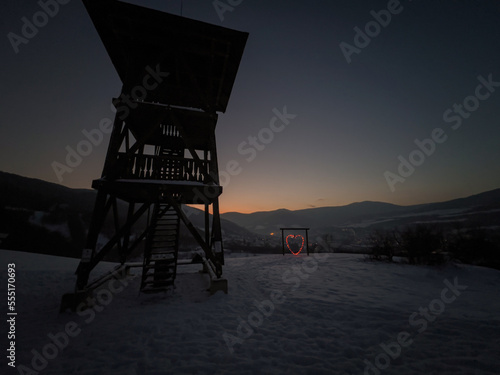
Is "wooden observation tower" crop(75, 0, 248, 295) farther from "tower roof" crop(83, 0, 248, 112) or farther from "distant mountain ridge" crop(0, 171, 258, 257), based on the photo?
"distant mountain ridge" crop(0, 171, 258, 257)

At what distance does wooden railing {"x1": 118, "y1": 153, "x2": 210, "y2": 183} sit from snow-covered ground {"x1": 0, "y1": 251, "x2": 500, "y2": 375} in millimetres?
3985

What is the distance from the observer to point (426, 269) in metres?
9.27

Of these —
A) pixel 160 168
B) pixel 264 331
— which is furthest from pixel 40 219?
pixel 264 331

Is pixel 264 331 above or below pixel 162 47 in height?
below

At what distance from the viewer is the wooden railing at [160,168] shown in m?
6.12

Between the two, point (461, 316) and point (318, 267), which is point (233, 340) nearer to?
point (461, 316)

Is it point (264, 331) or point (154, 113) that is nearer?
point (264, 331)

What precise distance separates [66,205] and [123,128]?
181ft

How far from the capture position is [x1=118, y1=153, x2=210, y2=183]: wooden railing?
20.1 ft

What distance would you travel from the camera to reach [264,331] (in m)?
3.98

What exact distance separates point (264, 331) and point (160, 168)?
230 inches

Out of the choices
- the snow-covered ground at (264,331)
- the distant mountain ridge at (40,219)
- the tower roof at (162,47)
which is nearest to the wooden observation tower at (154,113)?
the tower roof at (162,47)

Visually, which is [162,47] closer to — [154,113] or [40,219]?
[154,113]

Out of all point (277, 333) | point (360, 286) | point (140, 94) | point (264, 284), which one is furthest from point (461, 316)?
point (140, 94)
